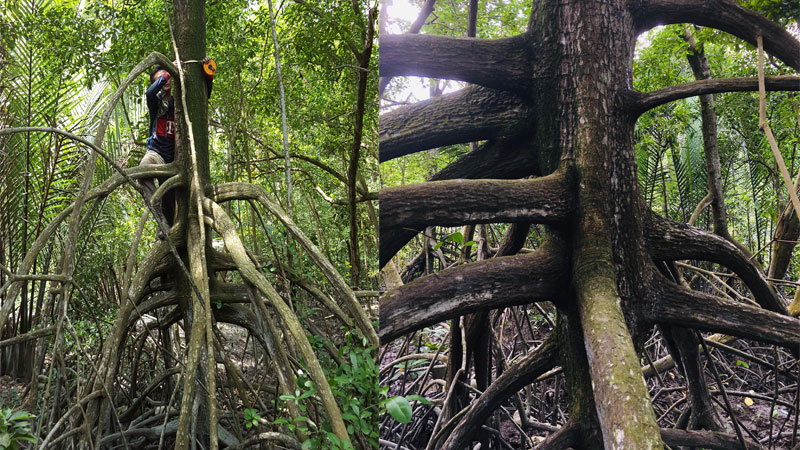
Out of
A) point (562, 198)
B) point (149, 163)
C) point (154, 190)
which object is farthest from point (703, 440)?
point (149, 163)

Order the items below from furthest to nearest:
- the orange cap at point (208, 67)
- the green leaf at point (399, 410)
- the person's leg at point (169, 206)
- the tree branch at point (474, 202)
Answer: the person's leg at point (169, 206), the orange cap at point (208, 67), the tree branch at point (474, 202), the green leaf at point (399, 410)

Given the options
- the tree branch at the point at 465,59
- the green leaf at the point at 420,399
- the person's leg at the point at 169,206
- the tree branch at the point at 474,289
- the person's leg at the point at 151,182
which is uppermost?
the tree branch at the point at 465,59

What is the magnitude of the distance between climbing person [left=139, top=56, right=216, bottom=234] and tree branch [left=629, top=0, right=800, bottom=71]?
1.52 metres

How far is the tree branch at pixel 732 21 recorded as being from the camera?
5.47ft

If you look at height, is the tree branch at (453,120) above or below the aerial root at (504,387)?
above

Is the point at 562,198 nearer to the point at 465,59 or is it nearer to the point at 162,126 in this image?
the point at 465,59

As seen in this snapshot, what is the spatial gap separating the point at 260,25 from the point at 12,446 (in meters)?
3.05

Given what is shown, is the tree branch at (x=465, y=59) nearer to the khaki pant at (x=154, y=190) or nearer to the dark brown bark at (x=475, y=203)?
the dark brown bark at (x=475, y=203)

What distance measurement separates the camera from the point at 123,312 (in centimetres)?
174

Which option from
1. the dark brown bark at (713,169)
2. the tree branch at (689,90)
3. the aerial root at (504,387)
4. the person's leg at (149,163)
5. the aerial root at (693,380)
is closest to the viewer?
the tree branch at (689,90)

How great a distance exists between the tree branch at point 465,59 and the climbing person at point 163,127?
1017 mm

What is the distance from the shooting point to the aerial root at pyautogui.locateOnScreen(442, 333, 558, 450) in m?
1.57

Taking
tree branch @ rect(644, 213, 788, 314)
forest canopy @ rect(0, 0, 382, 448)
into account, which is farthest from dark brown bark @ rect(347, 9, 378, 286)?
tree branch @ rect(644, 213, 788, 314)

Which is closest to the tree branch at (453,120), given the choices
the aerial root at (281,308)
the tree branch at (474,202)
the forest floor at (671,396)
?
the tree branch at (474,202)
